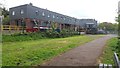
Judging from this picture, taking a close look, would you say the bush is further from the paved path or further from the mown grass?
the paved path

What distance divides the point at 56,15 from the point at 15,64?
52.9 m

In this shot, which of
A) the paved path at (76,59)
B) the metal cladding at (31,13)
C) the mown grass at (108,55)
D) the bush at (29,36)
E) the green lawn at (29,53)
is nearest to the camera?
the paved path at (76,59)

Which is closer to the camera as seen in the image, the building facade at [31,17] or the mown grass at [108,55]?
the mown grass at [108,55]

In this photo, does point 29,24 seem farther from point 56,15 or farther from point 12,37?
point 12,37

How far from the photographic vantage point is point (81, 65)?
376 inches

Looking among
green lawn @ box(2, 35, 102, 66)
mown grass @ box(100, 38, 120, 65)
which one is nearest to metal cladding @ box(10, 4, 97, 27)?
green lawn @ box(2, 35, 102, 66)

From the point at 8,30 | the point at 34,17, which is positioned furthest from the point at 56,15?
the point at 8,30

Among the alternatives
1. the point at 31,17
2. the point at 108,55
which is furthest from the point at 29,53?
the point at 31,17

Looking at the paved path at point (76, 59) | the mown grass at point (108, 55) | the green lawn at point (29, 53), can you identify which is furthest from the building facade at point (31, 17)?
the paved path at point (76, 59)

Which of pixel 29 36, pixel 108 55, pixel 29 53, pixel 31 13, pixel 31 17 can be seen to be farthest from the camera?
pixel 31 13

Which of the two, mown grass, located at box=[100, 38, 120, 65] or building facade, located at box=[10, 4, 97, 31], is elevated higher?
building facade, located at box=[10, 4, 97, 31]

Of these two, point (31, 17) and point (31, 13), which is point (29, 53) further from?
point (31, 13)

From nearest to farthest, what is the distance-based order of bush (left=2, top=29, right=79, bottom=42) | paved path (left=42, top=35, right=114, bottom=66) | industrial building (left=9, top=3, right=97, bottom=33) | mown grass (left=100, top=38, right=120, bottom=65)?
1. paved path (left=42, top=35, right=114, bottom=66)
2. mown grass (left=100, top=38, right=120, bottom=65)
3. bush (left=2, top=29, right=79, bottom=42)
4. industrial building (left=9, top=3, right=97, bottom=33)

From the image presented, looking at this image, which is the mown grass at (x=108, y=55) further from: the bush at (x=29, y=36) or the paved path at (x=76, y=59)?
the bush at (x=29, y=36)
